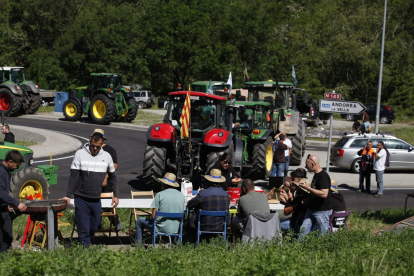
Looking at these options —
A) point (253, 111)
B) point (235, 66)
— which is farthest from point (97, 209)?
point (235, 66)

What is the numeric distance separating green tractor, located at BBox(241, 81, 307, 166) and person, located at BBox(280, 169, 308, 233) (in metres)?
8.08

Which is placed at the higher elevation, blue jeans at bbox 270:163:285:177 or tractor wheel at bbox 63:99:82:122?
tractor wheel at bbox 63:99:82:122

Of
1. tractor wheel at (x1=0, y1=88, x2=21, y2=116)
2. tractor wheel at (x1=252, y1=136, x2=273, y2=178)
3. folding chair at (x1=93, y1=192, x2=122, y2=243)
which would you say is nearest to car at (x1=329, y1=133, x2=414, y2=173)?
tractor wheel at (x1=252, y1=136, x2=273, y2=178)

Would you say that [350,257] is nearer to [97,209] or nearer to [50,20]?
[97,209]

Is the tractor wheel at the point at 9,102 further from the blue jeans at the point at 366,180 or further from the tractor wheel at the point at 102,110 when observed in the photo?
the blue jeans at the point at 366,180

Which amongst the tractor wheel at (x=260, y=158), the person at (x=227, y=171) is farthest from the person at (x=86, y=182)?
the tractor wheel at (x=260, y=158)

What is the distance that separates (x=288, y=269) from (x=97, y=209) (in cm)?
329

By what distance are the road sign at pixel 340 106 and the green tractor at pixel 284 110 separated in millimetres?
4444

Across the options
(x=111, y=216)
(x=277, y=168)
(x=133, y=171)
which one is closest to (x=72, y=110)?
(x=133, y=171)

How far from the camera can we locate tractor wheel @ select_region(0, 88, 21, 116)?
98.4 ft

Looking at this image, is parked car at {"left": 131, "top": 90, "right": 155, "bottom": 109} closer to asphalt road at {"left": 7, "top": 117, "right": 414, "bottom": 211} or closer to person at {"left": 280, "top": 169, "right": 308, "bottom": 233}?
asphalt road at {"left": 7, "top": 117, "right": 414, "bottom": 211}

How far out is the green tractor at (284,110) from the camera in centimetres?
1825

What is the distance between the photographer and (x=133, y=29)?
4866cm

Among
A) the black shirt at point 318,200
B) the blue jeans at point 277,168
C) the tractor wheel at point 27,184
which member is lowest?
the blue jeans at point 277,168
